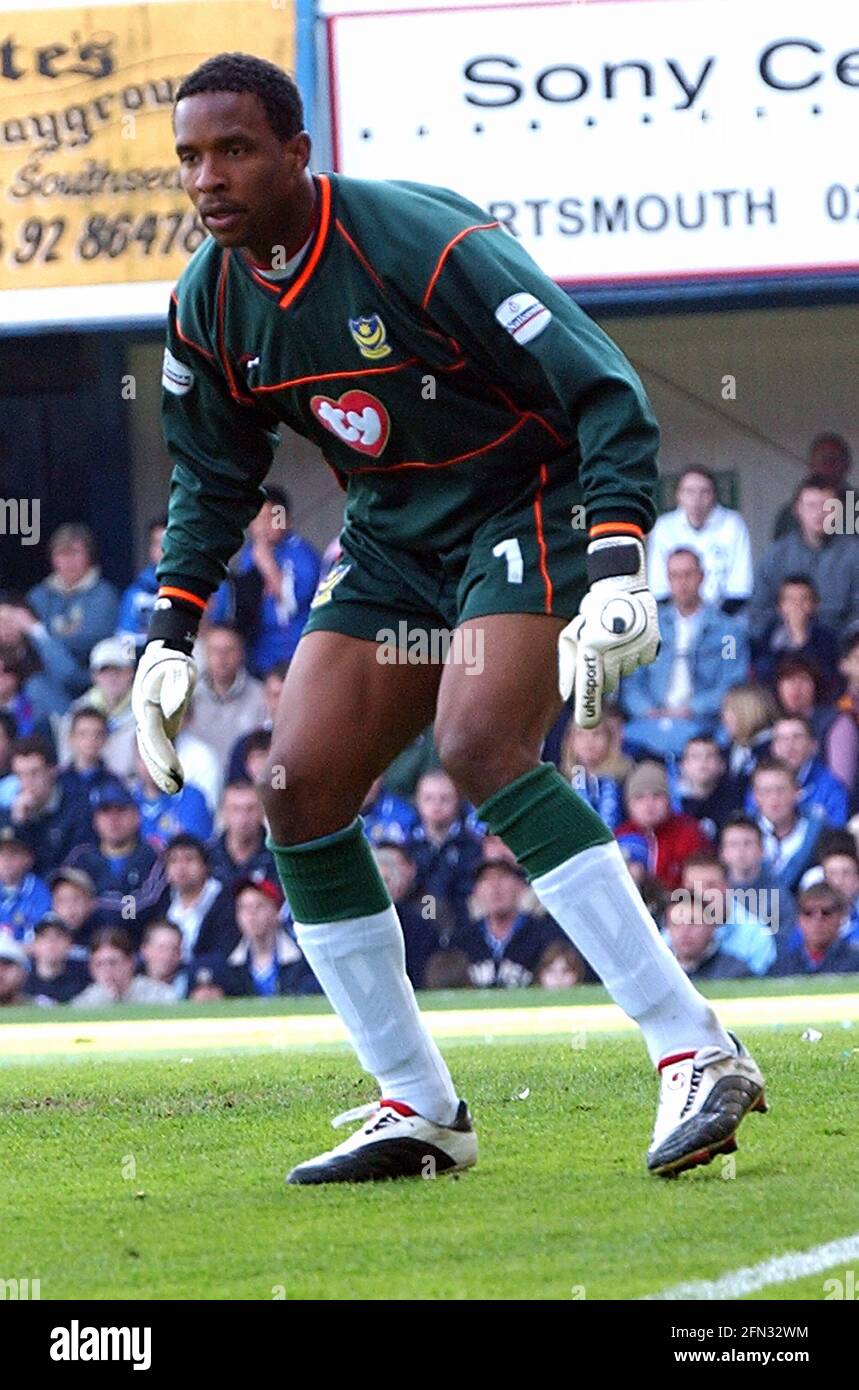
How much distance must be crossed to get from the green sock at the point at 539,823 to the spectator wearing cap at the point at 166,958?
5.29 metres

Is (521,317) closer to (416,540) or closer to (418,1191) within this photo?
(416,540)

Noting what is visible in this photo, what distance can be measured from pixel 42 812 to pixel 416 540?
5.49 metres

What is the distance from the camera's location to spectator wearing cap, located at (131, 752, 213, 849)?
971cm

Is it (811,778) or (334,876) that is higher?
(811,778)

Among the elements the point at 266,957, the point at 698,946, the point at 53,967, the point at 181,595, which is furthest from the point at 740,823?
the point at 181,595

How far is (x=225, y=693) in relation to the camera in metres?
9.97

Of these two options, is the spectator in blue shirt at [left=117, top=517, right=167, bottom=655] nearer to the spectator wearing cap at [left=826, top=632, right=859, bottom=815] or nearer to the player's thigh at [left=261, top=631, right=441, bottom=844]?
the spectator wearing cap at [left=826, top=632, right=859, bottom=815]

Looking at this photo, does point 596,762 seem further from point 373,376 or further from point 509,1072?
point 373,376

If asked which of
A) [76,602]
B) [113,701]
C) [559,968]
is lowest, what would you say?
[559,968]

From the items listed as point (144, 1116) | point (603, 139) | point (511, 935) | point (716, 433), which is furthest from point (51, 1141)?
A: point (716, 433)

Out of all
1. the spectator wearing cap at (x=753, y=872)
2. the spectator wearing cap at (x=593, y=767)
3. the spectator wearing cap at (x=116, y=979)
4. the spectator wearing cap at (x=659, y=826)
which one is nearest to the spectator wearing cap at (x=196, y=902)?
the spectator wearing cap at (x=116, y=979)

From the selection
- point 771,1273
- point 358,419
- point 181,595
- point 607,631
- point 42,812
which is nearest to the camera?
point 771,1273

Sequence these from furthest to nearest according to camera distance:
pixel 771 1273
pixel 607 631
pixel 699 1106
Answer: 1. pixel 699 1106
2. pixel 607 631
3. pixel 771 1273

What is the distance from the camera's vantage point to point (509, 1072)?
238 inches
